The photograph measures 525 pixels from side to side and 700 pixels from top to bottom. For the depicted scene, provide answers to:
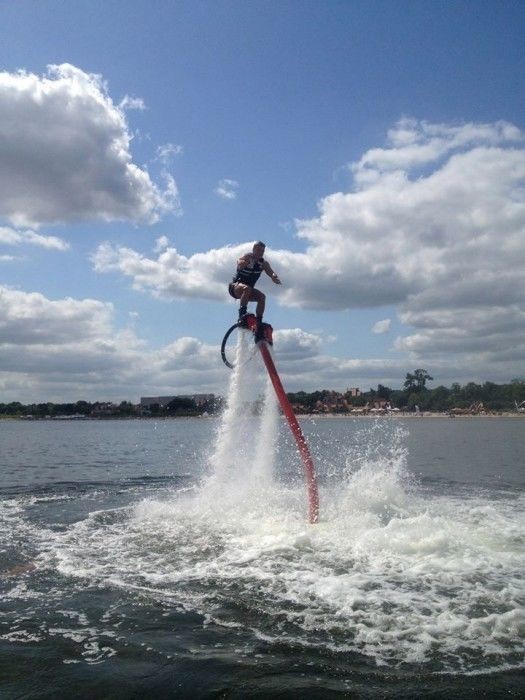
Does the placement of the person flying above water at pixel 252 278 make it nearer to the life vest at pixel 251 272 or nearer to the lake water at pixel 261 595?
the life vest at pixel 251 272

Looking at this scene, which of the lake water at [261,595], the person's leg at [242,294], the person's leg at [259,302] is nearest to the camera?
the lake water at [261,595]

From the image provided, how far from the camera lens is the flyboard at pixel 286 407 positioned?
51.5ft

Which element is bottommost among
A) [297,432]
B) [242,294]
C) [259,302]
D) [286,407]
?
[297,432]

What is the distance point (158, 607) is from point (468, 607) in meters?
4.84

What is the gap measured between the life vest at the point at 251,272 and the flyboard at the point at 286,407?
100 cm

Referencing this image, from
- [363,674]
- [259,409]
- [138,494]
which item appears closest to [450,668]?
[363,674]

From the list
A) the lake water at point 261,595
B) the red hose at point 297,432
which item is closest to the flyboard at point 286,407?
the red hose at point 297,432

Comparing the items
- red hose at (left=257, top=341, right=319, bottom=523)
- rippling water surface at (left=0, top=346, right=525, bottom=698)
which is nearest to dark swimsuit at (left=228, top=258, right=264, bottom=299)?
red hose at (left=257, top=341, right=319, bottom=523)

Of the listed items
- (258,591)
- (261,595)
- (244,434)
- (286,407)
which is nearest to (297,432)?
(286,407)

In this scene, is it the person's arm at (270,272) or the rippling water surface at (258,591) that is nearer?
the rippling water surface at (258,591)

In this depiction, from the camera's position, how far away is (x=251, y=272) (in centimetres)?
1677

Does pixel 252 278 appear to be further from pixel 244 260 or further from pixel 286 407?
pixel 286 407

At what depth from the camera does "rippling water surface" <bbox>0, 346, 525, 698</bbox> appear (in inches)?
266

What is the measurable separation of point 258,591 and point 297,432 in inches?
267
